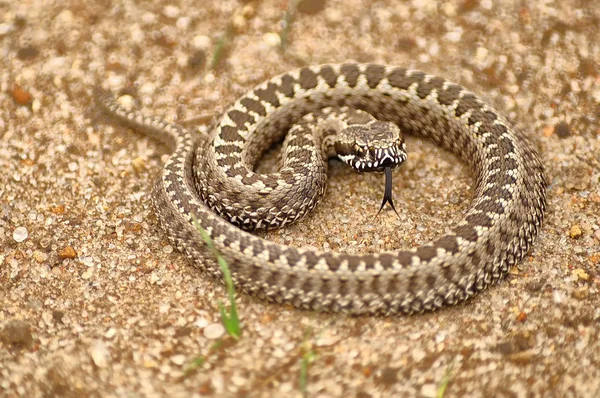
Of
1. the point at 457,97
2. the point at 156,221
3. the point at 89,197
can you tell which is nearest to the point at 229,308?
the point at 156,221

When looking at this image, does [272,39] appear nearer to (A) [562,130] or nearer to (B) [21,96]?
(B) [21,96]

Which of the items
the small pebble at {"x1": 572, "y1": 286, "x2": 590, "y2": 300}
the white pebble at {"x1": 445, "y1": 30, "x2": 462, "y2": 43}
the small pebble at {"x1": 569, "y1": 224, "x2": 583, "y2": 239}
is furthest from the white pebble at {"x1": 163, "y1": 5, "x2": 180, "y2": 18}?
the small pebble at {"x1": 572, "y1": 286, "x2": 590, "y2": 300}

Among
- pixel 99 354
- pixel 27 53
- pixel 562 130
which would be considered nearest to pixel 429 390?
pixel 99 354

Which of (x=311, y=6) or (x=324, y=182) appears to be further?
(x=311, y=6)

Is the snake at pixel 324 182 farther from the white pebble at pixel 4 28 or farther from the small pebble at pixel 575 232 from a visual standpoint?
the white pebble at pixel 4 28

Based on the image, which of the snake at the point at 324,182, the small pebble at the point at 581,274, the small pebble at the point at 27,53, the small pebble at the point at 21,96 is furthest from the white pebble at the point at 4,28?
the small pebble at the point at 581,274

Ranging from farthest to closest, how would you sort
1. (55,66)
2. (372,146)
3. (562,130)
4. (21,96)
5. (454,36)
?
(454,36)
(55,66)
(21,96)
(562,130)
(372,146)
